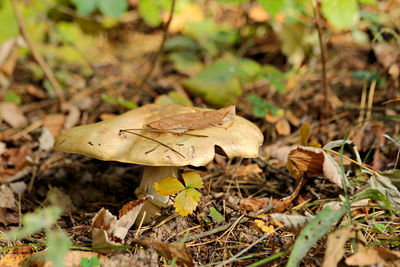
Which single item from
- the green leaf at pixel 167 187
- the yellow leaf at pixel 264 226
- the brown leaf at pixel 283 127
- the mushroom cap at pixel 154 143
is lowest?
the yellow leaf at pixel 264 226

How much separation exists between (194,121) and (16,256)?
124 cm

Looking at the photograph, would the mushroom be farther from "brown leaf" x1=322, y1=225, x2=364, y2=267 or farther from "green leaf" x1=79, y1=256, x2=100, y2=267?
"brown leaf" x1=322, y1=225, x2=364, y2=267

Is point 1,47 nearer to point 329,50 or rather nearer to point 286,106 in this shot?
point 286,106

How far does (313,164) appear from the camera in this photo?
2213 millimetres

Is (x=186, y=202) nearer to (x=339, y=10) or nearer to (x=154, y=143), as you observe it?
(x=154, y=143)

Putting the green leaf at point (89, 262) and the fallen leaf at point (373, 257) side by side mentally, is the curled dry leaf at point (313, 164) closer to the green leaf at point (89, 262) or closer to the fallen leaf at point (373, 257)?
the fallen leaf at point (373, 257)

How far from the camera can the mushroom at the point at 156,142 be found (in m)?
1.75

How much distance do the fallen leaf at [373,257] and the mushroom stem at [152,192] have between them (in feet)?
3.67

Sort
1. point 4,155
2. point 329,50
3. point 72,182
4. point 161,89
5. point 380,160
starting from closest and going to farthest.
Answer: point 380,160, point 72,182, point 4,155, point 161,89, point 329,50

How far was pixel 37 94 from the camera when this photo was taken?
4098 millimetres

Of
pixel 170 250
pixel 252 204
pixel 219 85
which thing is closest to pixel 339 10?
pixel 219 85

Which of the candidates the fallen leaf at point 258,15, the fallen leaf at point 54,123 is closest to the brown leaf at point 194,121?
the fallen leaf at point 54,123

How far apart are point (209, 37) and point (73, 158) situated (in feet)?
9.07

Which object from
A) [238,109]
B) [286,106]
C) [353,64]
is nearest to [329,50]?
[353,64]
